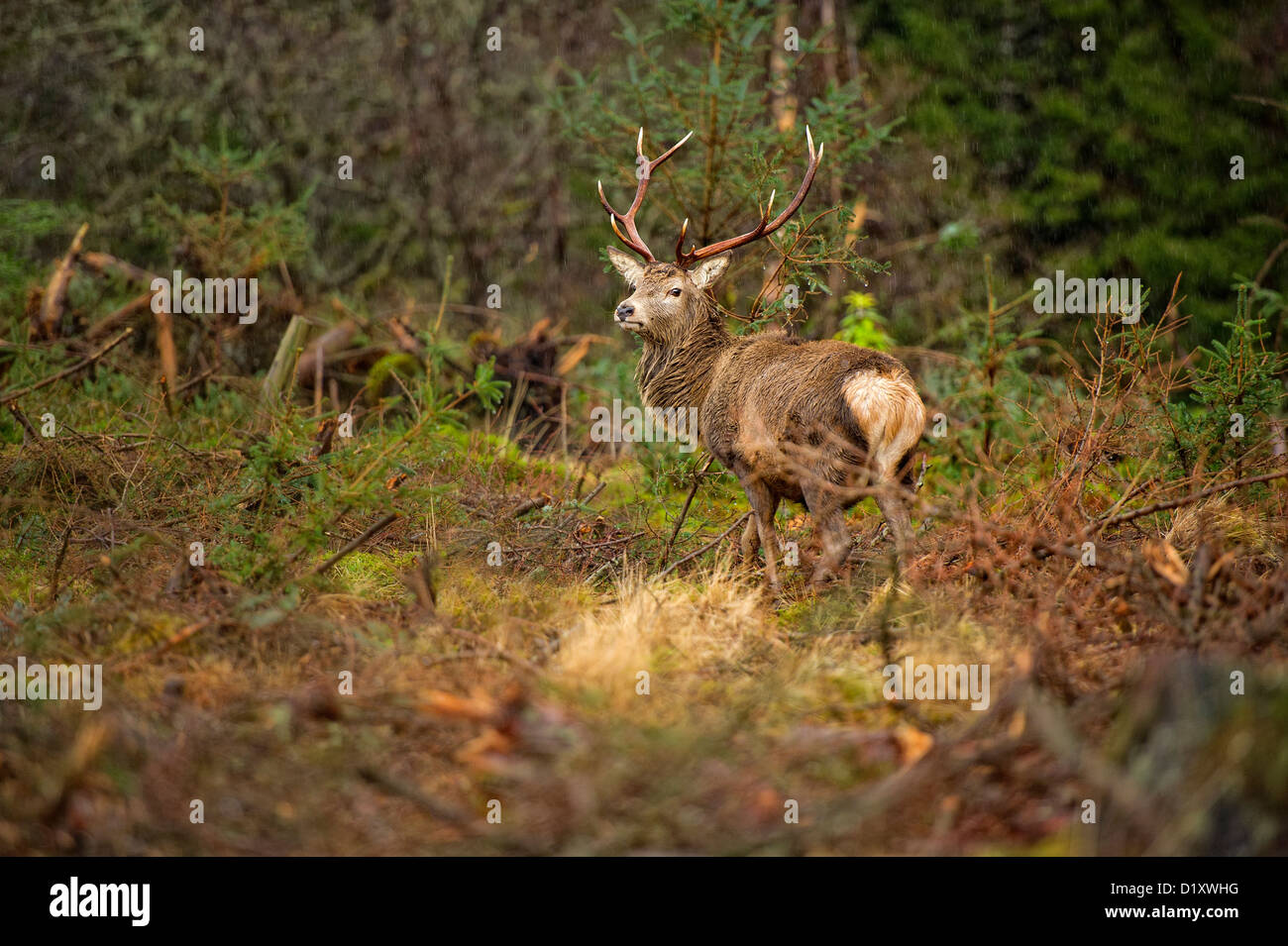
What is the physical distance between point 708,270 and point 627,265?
1.56 ft

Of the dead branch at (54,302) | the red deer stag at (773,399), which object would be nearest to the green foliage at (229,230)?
the dead branch at (54,302)

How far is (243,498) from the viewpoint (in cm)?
605

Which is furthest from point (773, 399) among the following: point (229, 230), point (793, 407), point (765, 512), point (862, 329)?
point (229, 230)

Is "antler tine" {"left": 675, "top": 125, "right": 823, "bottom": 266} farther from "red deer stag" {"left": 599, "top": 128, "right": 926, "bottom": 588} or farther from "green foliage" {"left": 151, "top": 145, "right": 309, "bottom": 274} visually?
"green foliage" {"left": 151, "top": 145, "right": 309, "bottom": 274}

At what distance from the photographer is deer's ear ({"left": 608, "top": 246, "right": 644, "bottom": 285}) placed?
6742 mm

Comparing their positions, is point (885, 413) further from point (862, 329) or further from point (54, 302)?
point (54, 302)

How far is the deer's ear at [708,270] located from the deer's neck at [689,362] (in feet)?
0.48

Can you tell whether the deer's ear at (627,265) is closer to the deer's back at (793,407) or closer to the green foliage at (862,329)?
the deer's back at (793,407)

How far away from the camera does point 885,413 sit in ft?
18.1

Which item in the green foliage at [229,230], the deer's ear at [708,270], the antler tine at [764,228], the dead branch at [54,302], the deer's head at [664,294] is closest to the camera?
the antler tine at [764,228]

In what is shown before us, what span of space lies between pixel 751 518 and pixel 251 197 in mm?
8495

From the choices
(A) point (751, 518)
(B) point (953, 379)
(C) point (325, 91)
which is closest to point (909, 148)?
(B) point (953, 379)

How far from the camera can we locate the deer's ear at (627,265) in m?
6.74
